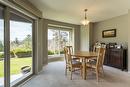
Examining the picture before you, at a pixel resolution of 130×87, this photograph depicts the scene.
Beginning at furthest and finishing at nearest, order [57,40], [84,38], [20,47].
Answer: [84,38]
[57,40]
[20,47]

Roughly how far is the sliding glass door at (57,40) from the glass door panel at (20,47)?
2.58 metres

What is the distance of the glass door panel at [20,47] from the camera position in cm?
300

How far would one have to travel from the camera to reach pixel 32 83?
10.8 feet

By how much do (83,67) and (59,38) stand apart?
3.58m

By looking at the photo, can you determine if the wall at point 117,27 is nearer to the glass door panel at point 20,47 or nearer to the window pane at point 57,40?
the window pane at point 57,40

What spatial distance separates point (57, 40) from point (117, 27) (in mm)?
3313

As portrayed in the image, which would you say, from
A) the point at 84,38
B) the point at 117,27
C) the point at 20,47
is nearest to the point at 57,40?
the point at 84,38

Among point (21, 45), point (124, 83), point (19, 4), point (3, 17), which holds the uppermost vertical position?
point (19, 4)

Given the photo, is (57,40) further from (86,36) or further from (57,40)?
(86,36)

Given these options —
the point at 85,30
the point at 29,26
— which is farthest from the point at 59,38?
the point at 29,26

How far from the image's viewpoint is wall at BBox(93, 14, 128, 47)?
5195mm

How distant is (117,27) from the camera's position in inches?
220

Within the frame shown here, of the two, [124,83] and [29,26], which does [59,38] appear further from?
[124,83]

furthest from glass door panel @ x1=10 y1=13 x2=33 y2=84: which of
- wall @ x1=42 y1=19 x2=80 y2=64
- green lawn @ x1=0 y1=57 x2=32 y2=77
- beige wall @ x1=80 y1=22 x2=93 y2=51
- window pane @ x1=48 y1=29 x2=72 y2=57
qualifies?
beige wall @ x1=80 y1=22 x2=93 y2=51
